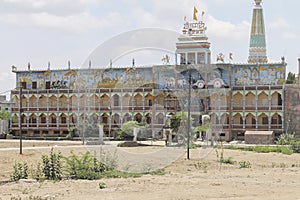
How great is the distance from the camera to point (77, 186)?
28500mm

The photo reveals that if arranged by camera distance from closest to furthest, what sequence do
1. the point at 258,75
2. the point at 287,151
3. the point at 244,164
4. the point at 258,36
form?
the point at 244,164
the point at 287,151
the point at 258,75
the point at 258,36

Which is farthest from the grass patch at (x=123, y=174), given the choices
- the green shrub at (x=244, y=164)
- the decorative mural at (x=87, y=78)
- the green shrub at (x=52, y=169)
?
the decorative mural at (x=87, y=78)

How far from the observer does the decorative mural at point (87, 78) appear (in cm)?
7369

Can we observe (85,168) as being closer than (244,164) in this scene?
Yes

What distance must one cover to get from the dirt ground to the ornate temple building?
28.6 metres

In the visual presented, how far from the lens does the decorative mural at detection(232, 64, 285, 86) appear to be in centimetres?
6900

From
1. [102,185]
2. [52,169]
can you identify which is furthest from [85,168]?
[102,185]

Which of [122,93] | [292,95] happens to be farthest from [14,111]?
[292,95]

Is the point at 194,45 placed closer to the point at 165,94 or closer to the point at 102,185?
the point at 165,94

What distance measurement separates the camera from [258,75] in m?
69.8

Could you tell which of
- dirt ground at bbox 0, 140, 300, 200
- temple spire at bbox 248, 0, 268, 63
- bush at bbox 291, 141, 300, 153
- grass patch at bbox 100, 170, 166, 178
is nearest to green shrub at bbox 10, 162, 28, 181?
dirt ground at bbox 0, 140, 300, 200

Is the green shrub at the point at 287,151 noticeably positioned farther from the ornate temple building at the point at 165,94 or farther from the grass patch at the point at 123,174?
the grass patch at the point at 123,174

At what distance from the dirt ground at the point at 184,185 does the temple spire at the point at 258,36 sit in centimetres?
4081

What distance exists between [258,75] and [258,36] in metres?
14.0
